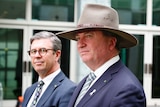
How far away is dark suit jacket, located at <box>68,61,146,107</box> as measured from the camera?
5.24 ft

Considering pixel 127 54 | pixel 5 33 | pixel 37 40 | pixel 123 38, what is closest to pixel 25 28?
pixel 5 33

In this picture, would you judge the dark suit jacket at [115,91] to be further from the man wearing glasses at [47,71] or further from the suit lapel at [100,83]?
the man wearing glasses at [47,71]

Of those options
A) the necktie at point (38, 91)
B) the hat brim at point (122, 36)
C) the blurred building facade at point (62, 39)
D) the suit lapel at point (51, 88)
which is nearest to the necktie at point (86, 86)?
the hat brim at point (122, 36)

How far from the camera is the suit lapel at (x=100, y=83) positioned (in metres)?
1.73

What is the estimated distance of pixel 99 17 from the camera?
181 cm

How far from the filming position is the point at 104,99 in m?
1.65

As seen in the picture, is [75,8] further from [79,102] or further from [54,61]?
[79,102]

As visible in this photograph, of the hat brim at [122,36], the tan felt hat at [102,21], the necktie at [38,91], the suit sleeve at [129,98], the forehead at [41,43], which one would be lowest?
the necktie at [38,91]

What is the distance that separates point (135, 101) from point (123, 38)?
1.39ft

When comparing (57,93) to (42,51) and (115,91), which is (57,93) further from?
(115,91)

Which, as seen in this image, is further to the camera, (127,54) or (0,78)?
(127,54)

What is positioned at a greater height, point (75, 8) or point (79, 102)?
point (75, 8)

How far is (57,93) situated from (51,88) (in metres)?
0.09

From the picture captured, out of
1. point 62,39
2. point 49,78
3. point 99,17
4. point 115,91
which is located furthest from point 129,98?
point 62,39
